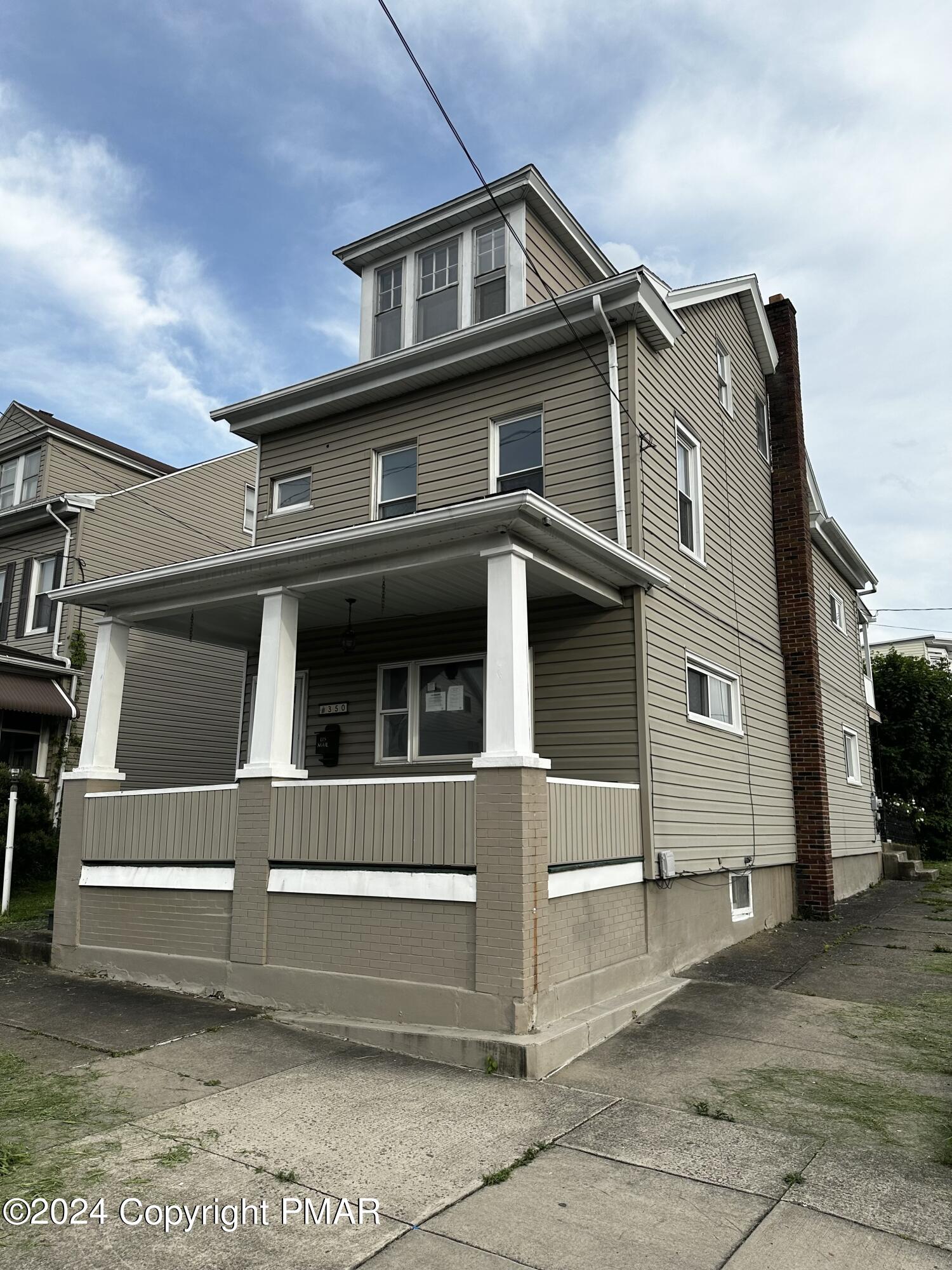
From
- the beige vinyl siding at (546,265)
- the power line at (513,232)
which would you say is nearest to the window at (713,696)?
the power line at (513,232)

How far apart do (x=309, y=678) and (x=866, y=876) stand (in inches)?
473

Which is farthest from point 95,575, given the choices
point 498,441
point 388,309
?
point 498,441

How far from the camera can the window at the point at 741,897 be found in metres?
11.1

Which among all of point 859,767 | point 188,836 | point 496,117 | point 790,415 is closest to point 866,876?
point 859,767

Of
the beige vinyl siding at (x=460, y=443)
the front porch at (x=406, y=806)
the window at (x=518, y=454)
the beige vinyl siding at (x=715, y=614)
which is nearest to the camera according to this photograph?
A: the front porch at (x=406, y=806)

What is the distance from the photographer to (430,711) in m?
10.5

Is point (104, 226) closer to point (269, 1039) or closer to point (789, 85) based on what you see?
point (789, 85)

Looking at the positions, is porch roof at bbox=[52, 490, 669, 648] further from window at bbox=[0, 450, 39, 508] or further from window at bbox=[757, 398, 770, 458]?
window at bbox=[0, 450, 39, 508]

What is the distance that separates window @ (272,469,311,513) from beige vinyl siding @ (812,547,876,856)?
28.1 feet

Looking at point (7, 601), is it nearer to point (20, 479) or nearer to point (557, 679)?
point (20, 479)

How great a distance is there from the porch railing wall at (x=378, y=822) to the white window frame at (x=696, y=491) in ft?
15.6

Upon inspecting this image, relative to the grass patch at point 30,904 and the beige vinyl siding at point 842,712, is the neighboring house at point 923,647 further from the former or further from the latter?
the grass patch at point 30,904

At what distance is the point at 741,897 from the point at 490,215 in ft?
30.6

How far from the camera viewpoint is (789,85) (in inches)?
329
